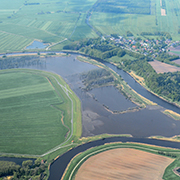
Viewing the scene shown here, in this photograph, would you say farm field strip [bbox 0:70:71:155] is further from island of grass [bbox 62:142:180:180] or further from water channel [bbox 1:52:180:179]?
island of grass [bbox 62:142:180:180]

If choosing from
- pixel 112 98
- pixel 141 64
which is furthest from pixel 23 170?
pixel 141 64

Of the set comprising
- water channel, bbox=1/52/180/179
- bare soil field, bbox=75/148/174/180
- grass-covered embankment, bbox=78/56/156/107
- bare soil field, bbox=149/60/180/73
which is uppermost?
bare soil field, bbox=149/60/180/73

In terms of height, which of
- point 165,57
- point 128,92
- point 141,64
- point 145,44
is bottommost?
point 128,92

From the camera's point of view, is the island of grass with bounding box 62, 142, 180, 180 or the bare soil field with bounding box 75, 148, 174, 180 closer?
the bare soil field with bounding box 75, 148, 174, 180

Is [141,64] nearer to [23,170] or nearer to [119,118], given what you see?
[119,118]

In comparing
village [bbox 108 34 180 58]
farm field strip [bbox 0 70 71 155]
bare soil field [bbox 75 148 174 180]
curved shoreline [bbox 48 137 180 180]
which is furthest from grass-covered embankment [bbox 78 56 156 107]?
village [bbox 108 34 180 58]

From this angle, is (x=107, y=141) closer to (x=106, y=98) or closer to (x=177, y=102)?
(x=106, y=98)

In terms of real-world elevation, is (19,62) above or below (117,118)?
above
